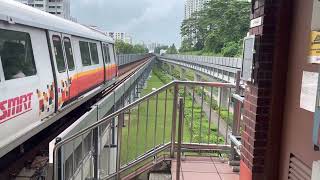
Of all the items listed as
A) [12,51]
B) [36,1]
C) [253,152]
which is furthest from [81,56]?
[36,1]

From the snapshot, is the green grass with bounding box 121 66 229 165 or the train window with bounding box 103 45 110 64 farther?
the train window with bounding box 103 45 110 64

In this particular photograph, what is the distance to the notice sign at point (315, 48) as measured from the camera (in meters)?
3.38

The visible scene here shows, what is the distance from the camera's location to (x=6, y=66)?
6824 millimetres

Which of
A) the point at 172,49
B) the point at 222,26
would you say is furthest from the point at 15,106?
the point at 172,49

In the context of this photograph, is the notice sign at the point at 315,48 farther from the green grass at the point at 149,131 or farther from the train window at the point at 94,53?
the train window at the point at 94,53

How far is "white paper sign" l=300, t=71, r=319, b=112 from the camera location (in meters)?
3.41

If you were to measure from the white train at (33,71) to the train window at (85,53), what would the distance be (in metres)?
0.51

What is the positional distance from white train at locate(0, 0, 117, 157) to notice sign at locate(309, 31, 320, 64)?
4497mm

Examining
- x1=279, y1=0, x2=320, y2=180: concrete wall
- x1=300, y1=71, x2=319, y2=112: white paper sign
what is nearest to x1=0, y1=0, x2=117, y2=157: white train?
x1=279, y1=0, x2=320, y2=180: concrete wall

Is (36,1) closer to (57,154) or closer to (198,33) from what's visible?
(57,154)

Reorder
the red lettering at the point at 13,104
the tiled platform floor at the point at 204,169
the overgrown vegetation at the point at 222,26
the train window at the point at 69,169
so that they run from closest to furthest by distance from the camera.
Result: the tiled platform floor at the point at 204,169
the train window at the point at 69,169
the red lettering at the point at 13,104
the overgrown vegetation at the point at 222,26

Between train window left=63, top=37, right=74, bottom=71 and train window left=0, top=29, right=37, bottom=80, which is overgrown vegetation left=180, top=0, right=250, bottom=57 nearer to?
Answer: train window left=63, top=37, right=74, bottom=71

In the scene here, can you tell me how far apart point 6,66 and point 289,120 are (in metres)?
4.59

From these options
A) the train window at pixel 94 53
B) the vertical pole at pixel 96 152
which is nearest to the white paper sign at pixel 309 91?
the vertical pole at pixel 96 152
